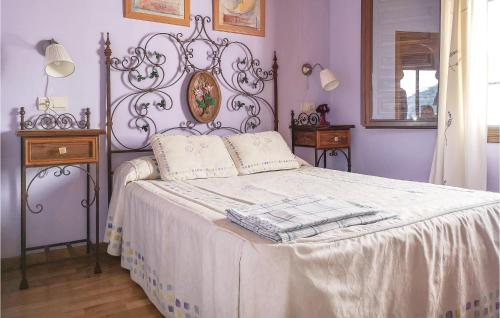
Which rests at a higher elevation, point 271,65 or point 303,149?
point 271,65

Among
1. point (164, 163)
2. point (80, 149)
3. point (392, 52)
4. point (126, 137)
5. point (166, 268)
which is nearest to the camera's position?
point (166, 268)

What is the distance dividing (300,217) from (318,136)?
210cm

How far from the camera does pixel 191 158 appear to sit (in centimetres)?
260

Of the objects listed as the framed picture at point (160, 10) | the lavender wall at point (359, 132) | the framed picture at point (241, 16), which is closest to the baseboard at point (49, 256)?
the framed picture at point (160, 10)

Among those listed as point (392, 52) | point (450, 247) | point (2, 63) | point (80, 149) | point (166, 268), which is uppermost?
point (392, 52)

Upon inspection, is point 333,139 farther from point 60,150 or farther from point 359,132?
point 60,150

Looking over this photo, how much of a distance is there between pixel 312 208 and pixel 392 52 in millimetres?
2455

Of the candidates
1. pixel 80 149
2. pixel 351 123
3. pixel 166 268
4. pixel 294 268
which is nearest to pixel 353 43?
pixel 351 123

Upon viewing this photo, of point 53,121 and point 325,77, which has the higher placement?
point 325,77

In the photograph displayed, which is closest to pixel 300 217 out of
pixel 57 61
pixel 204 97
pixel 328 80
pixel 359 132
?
pixel 57 61

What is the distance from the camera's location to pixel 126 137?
286cm

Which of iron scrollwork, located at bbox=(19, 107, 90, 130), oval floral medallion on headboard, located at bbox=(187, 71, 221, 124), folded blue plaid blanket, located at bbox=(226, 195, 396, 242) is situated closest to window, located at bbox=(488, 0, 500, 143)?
folded blue plaid blanket, located at bbox=(226, 195, 396, 242)

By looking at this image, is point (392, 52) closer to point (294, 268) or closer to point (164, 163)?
point (164, 163)

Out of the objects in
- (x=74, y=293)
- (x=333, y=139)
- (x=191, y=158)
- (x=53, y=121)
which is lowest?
(x=74, y=293)
